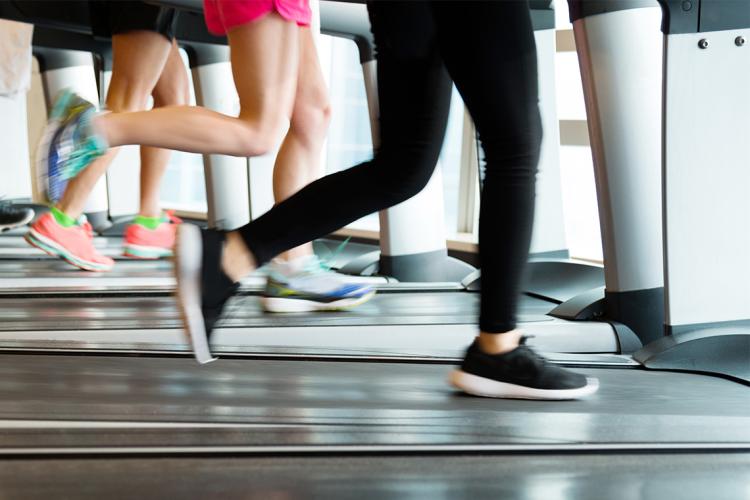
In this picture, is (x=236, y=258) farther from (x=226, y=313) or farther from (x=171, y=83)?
(x=171, y=83)

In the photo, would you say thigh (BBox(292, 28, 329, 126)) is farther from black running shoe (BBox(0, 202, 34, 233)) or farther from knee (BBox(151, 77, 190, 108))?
black running shoe (BBox(0, 202, 34, 233))

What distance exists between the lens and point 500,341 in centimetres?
125

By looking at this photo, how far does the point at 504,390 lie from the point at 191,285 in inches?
18.5

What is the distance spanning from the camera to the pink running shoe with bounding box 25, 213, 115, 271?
2.68 metres

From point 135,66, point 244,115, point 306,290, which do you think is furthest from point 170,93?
point 244,115

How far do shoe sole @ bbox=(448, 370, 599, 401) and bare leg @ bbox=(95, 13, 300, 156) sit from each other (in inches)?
22.0

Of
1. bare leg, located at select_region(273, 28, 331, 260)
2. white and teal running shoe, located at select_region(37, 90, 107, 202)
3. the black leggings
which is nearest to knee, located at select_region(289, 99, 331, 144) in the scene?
bare leg, located at select_region(273, 28, 331, 260)

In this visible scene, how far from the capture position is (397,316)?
6.51 ft

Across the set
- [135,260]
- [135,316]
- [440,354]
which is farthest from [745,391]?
[135,260]

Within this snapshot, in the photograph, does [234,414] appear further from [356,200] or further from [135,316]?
[135,316]

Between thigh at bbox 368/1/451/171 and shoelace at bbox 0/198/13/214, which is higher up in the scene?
thigh at bbox 368/1/451/171

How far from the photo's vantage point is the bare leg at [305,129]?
204 cm

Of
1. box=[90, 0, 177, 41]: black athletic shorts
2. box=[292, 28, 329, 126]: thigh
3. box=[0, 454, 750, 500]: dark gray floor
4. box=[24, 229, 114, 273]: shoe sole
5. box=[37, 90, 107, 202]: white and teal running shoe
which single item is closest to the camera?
box=[0, 454, 750, 500]: dark gray floor

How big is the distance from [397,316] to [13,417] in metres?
1.00
